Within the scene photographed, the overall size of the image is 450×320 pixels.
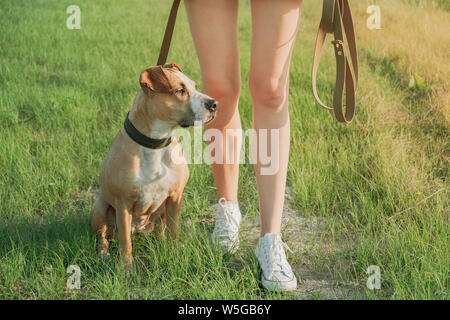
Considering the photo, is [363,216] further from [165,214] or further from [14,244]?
[14,244]

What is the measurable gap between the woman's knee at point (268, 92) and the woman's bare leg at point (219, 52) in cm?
16

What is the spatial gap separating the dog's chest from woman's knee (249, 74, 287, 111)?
549mm

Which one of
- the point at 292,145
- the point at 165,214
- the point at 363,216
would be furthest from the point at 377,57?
the point at 165,214

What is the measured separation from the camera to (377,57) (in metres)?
5.82

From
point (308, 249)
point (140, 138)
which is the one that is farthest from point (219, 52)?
point (308, 249)

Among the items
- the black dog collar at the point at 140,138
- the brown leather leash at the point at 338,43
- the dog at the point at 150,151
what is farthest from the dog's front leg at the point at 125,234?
the brown leather leash at the point at 338,43

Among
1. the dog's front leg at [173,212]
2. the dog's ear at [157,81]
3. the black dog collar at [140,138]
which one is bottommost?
the dog's front leg at [173,212]

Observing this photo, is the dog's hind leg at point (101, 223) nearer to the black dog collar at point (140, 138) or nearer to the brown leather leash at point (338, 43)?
the black dog collar at point (140, 138)

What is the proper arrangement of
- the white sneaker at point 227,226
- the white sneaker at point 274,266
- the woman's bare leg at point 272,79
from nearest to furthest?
the woman's bare leg at point 272,79 < the white sneaker at point 274,266 < the white sneaker at point 227,226

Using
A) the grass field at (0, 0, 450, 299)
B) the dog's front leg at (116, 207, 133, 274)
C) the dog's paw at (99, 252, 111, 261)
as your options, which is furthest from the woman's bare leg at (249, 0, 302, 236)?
the dog's paw at (99, 252, 111, 261)

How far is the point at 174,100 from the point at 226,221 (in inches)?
32.9

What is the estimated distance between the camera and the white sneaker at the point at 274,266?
96.0 inches

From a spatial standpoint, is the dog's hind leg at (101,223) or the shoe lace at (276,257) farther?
the dog's hind leg at (101,223)

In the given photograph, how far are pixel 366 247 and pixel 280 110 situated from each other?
93 cm
